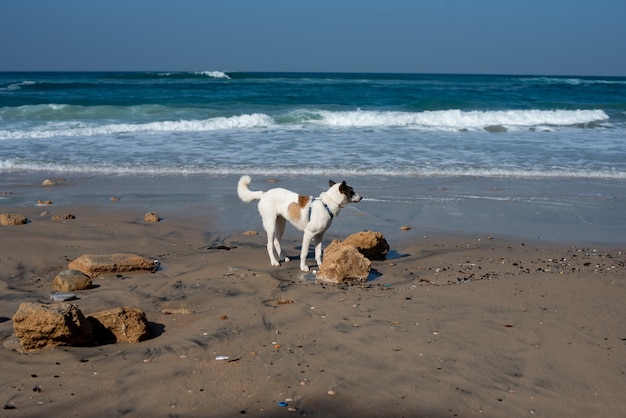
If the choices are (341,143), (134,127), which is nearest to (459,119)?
(341,143)

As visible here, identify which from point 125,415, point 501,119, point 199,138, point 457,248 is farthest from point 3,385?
point 501,119

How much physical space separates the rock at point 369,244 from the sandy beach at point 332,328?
7.5 inches

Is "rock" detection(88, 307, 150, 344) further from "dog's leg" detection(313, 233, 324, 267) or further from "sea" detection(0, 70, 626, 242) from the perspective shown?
"sea" detection(0, 70, 626, 242)

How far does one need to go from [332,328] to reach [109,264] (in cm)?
268

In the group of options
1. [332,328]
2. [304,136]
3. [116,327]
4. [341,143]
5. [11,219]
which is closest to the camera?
[116,327]

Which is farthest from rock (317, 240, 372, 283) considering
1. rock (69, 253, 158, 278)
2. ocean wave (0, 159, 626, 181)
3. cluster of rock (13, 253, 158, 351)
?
ocean wave (0, 159, 626, 181)

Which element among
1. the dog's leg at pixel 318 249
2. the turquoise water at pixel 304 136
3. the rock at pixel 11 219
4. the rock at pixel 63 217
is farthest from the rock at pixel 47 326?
the turquoise water at pixel 304 136

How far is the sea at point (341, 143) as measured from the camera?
43.1 ft

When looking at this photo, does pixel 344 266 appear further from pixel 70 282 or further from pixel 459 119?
pixel 459 119

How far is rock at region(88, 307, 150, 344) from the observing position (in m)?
5.01

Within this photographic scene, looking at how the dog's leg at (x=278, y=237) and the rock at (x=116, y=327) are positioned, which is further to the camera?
the dog's leg at (x=278, y=237)

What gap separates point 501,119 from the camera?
1070 inches

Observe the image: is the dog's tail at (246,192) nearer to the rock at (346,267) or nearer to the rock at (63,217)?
the rock at (346,267)

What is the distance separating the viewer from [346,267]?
6789 mm
